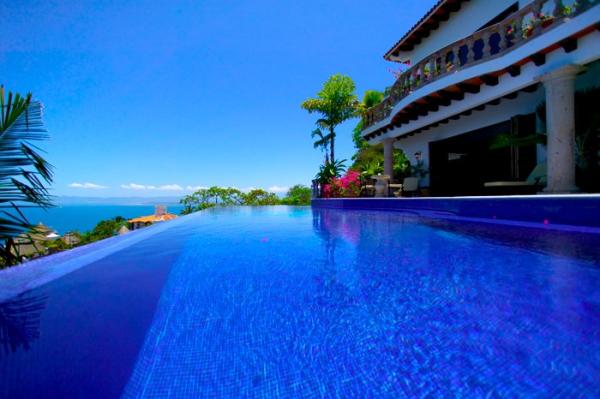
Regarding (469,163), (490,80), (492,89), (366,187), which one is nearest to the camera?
(490,80)

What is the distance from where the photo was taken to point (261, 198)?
25031mm

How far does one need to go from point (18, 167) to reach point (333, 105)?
72.0 ft

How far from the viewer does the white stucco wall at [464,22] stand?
10.3m

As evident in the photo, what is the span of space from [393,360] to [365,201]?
35.7 feet

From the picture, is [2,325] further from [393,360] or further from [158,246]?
[158,246]

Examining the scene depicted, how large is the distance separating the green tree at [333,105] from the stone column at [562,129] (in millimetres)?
17279

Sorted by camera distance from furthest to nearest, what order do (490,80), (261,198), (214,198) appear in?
(214,198) < (261,198) < (490,80)

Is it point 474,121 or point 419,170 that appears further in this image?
point 419,170

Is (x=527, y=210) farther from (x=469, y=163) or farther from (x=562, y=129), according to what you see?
(x=469, y=163)

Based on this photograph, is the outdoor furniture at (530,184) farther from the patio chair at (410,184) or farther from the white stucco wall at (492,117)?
the patio chair at (410,184)

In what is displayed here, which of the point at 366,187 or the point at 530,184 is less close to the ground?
the point at 366,187

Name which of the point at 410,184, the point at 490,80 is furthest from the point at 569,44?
the point at 410,184

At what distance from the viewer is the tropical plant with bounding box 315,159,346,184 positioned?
1722cm

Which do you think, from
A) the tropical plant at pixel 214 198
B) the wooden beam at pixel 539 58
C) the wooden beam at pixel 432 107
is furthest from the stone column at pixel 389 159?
the tropical plant at pixel 214 198
